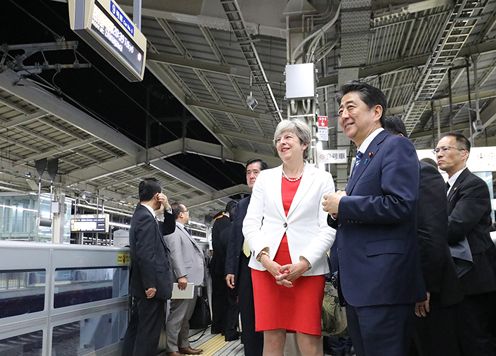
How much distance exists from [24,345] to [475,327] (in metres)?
2.49

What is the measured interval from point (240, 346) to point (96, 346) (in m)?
1.52

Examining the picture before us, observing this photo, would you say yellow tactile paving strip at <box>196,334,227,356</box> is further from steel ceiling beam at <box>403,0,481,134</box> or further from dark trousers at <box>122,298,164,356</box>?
steel ceiling beam at <box>403,0,481,134</box>

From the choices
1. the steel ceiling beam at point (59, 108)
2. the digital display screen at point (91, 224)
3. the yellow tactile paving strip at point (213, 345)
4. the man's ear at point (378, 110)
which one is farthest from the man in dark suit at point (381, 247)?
the digital display screen at point (91, 224)

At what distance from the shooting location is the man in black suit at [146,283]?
3.56 m

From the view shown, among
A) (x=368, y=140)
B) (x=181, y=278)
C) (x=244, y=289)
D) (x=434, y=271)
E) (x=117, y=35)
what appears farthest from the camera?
(x=181, y=278)

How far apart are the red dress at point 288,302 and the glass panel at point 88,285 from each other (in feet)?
5.07

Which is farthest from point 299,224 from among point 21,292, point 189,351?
point 189,351

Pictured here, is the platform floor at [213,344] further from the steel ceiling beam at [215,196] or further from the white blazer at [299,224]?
the steel ceiling beam at [215,196]

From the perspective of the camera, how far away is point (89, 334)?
138 inches

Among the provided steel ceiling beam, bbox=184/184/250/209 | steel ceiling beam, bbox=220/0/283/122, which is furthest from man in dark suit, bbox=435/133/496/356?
steel ceiling beam, bbox=184/184/250/209

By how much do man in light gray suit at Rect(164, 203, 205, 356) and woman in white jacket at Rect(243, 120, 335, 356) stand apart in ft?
6.75

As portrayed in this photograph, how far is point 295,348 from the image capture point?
2.80 meters

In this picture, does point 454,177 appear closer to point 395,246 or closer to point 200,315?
point 395,246

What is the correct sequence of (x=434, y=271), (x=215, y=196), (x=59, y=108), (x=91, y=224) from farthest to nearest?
(x=215, y=196) → (x=91, y=224) → (x=59, y=108) → (x=434, y=271)
